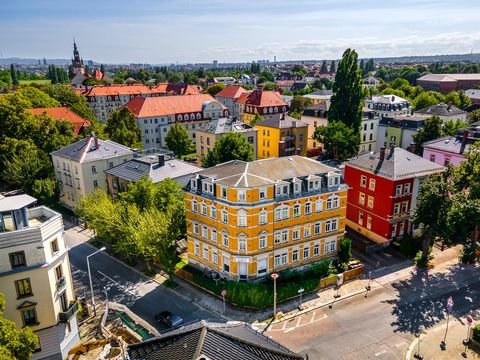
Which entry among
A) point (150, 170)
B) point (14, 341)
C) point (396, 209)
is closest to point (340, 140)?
point (396, 209)

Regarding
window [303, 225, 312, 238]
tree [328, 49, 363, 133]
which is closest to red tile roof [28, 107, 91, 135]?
tree [328, 49, 363, 133]

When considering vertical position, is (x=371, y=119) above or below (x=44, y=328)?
above

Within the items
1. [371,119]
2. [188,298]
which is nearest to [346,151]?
[371,119]

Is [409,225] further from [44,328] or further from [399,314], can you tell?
[44,328]

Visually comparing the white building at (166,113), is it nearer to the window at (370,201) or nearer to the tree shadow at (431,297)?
the window at (370,201)

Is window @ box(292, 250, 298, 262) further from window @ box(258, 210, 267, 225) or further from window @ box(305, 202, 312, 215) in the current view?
window @ box(258, 210, 267, 225)

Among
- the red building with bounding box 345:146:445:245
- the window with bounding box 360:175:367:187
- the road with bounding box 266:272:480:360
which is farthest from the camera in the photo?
the window with bounding box 360:175:367:187

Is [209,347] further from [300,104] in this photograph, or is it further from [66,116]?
[300,104]
